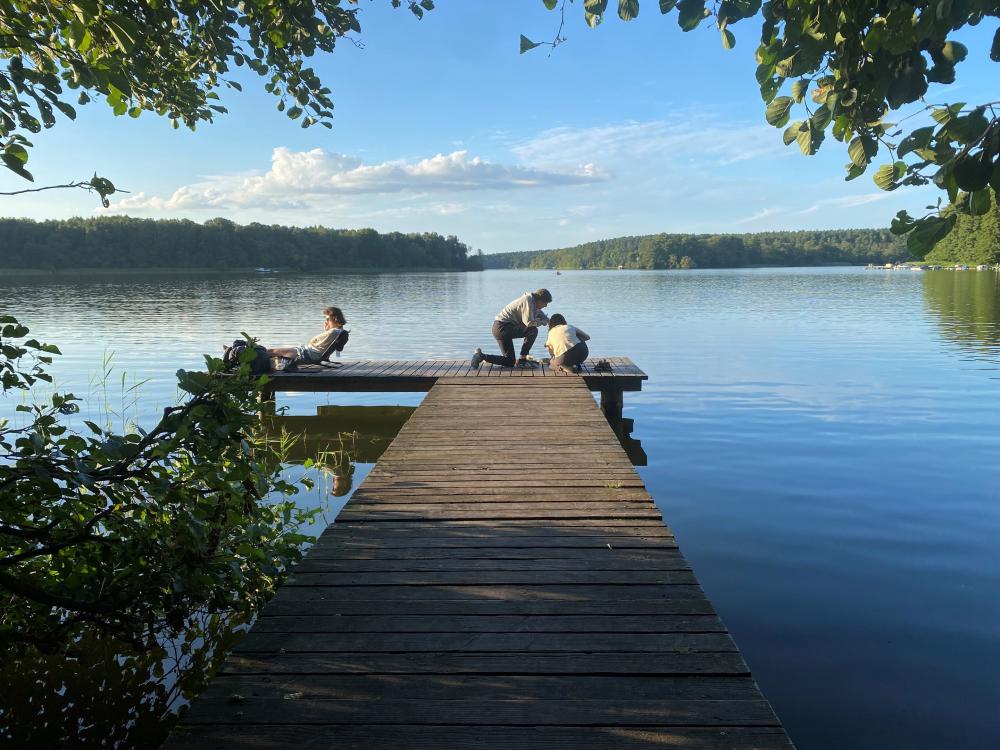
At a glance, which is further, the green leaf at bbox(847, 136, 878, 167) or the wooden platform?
the green leaf at bbox(847, 136, 878, 167)

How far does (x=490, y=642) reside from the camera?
2.68 metres

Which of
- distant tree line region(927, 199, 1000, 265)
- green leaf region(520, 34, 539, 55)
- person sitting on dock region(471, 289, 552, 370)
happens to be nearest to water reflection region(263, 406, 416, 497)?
person sitting on dock region(471, 289, 552, 370)

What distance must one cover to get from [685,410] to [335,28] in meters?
7.93

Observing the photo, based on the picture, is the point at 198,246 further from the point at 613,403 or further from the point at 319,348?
the point at 613,403

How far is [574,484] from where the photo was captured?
16.3ft

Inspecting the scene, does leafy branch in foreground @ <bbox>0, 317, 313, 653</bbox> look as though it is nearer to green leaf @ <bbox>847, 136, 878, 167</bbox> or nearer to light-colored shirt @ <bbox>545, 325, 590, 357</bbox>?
green leaf @ <bbox>847, 136, 878, 167</bbox>

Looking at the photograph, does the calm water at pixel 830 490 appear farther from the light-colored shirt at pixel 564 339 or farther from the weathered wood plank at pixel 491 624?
the light-colored shirt at pixel 564 339

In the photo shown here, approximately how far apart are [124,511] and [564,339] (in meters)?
8.19

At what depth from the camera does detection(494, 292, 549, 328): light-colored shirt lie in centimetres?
1065

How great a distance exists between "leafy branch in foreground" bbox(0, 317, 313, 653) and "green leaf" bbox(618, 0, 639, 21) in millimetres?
1992

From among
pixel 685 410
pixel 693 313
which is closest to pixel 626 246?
pixel 693 313

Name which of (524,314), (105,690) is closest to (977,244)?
(524,314)

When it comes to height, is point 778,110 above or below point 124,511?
A: above

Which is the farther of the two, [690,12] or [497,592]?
[497,592]
